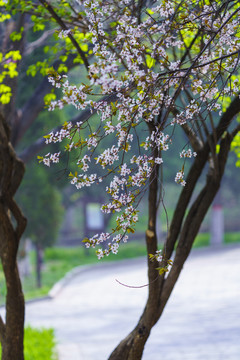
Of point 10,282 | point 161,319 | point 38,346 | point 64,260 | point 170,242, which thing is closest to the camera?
point 170,242

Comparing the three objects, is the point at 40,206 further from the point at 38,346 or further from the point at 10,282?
the point at 10,282

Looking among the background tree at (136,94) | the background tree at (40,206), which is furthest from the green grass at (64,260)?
the background tree at (136,94)

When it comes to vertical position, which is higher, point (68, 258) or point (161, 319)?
point (68, 258)

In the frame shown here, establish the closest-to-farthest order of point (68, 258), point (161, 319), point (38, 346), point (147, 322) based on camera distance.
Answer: point (147, 322), point (38, 346), point (161, 319), point (68, 258)

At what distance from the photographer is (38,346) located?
31.4 ft

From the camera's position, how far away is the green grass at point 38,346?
9008mm

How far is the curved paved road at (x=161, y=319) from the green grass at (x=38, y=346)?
0.89 m

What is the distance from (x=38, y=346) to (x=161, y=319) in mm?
5638

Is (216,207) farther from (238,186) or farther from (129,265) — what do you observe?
(129,265)

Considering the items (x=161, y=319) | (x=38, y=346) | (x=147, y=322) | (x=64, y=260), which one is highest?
(x=64, y=260)

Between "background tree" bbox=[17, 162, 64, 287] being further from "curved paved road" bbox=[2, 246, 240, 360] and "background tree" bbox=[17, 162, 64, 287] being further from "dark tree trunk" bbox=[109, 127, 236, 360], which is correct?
"dark tree trunk" bbox=[109, 127, 236, 360]

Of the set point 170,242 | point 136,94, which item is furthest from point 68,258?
point 136,94

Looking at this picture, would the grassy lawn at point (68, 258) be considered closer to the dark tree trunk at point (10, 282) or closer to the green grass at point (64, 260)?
the green grass at point (64, 260)

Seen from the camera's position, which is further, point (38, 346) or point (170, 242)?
point (38, 346)
